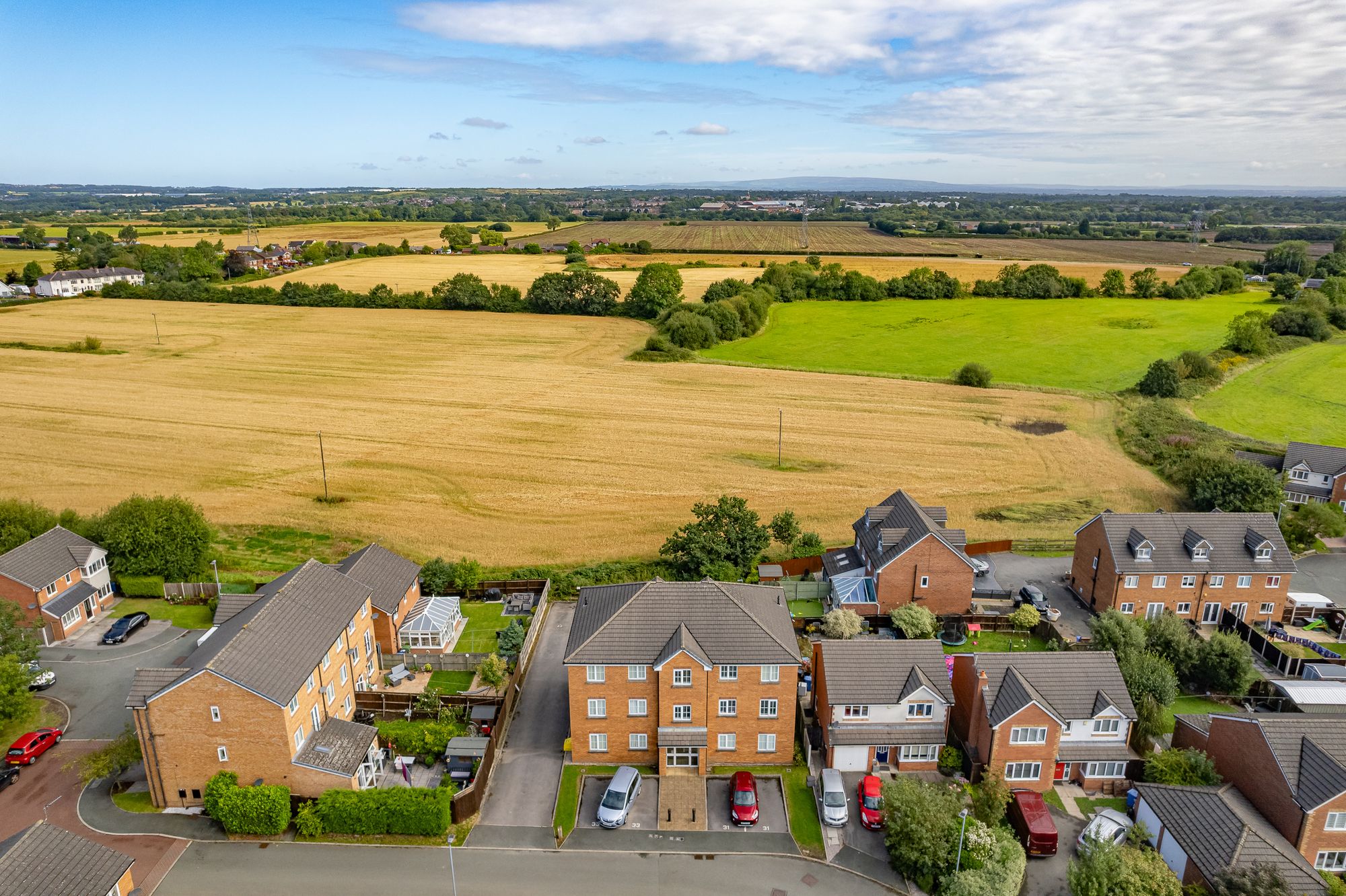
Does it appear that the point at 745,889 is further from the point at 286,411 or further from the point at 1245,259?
the point at 1245,259

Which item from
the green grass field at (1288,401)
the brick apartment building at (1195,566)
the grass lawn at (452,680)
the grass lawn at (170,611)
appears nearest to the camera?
the grass lawn at (452,680)

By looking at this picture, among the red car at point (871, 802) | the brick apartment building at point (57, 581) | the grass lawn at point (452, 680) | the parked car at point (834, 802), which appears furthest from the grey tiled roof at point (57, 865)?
the red car at point (871, 802)

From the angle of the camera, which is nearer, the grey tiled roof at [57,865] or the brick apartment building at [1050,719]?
the grey tiled roof at [57,865]

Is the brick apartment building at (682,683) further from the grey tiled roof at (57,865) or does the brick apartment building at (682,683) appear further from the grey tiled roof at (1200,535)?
the grey tiled roof at (1200,535)

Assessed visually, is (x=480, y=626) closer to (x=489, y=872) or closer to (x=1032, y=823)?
(x=489, y=872)

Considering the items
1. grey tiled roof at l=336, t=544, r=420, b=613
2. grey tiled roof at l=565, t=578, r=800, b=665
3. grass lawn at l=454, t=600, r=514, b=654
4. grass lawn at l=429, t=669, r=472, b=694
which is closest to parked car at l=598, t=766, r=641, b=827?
grey tiled roof at l=565, t=578, r=800, b=665

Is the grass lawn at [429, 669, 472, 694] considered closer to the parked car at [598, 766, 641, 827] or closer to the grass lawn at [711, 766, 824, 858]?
the parked car at [598, 766, 641, 827]

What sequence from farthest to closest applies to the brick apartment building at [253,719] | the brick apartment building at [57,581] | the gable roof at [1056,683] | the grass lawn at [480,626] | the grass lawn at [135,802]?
the grass lawn at [480,626]
the brick apartment building at [57,581]
the gable roof at [1056,683]
the grass lawn at [135,802]
the brick apartment building at [253,719]
